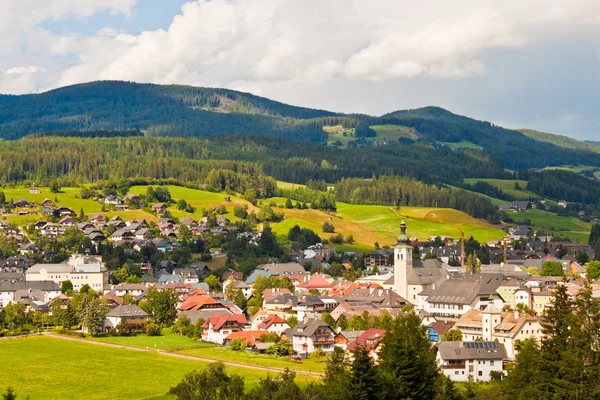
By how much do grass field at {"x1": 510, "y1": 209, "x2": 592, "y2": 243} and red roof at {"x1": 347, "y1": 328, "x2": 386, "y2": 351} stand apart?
92.2 meters

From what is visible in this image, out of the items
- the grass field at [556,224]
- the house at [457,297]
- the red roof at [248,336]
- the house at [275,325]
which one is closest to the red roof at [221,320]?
the house at [275,325]

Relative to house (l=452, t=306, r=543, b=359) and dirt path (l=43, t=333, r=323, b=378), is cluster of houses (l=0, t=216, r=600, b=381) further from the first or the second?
dirt path (l=43, t=333, r=323, b=378)

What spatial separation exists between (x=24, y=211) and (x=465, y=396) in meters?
101

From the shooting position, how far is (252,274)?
4161 inches

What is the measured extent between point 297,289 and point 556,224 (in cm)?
8732

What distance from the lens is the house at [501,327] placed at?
6575 centimetres

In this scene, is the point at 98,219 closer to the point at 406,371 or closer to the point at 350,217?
the point at 350,217

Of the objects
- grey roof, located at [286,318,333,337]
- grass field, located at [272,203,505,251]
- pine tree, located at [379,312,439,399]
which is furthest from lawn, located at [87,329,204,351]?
grass field, located at [272,203,505,251]

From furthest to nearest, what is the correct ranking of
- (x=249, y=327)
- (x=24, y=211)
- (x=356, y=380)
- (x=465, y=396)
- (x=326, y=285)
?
(x=24, y=211)
(x=326, y=285)
(x=249, y=327)
(x=465, y=396)
(x=356, y=380)

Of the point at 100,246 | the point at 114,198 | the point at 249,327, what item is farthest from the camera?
the point at 114,198

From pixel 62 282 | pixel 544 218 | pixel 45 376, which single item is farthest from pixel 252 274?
pixel 544 218

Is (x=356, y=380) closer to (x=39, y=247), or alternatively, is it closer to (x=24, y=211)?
(x=39, y=247)

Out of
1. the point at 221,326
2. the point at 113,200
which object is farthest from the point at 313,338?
the point at 113,200

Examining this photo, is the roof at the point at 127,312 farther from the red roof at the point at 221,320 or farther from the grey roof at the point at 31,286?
the grey roof at the point at 31,286
